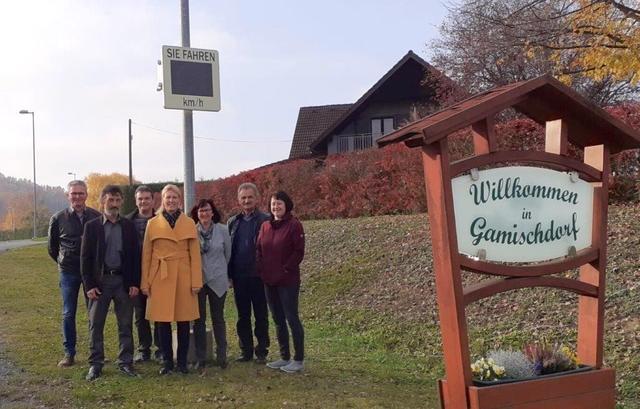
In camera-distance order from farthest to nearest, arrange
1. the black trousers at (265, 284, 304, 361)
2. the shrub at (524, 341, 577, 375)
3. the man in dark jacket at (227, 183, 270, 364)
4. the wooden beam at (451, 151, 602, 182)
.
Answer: the man in dark jacket at (227, 183, 270, 364) < the black trousers at (265, 284, 304, 361) < the shrub at (524, 341, 577, 375) < the wooden beam at (451, 151, 602, 182)

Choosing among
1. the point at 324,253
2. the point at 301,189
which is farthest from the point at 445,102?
the point at 324,253

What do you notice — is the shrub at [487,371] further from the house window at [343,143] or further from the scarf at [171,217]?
the house window at [343,143]

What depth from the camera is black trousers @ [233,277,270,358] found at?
692 cm

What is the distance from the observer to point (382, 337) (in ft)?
28.6

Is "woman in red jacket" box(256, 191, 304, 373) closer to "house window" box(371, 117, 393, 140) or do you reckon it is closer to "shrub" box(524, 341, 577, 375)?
"shrub" box(524, 341, 577, 375)

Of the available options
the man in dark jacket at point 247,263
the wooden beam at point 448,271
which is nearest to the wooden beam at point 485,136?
the wooden beam at point 448,271

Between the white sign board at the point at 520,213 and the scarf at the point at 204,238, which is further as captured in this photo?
the scarf at the point at 204,238

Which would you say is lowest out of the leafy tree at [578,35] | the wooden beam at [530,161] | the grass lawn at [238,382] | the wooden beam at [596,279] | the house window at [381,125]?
the grass lawn at [238,382]

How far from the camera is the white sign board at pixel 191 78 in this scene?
7363mm

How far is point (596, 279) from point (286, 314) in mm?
2931

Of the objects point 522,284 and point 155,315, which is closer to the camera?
point 522,284

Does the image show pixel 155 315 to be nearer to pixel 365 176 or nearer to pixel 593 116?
pixel 593 116

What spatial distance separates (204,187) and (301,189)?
6.54 metres

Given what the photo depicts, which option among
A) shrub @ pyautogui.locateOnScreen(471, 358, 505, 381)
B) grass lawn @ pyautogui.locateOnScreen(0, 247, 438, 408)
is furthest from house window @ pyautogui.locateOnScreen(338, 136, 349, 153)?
shrub @ pyautogui.locateOnScreen(471, 358, 505, 381)
